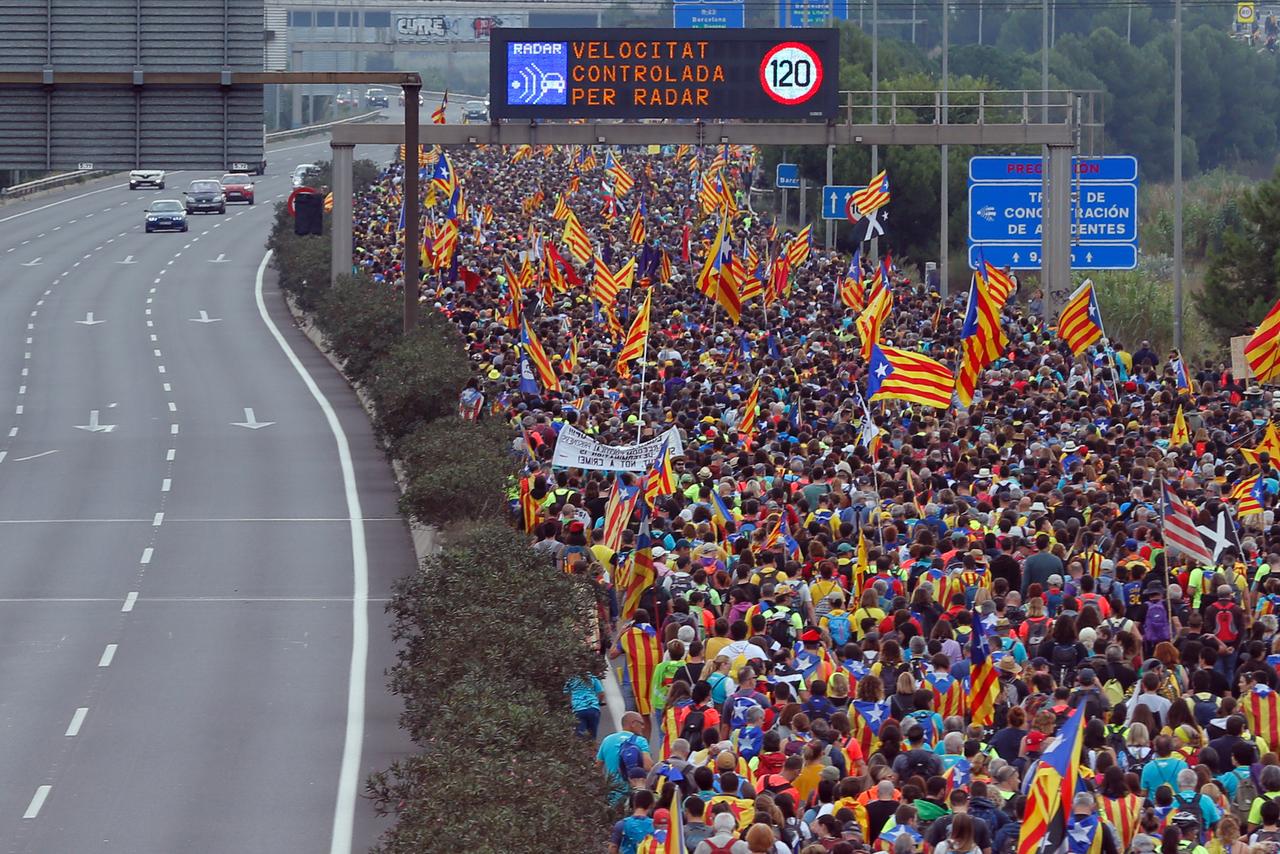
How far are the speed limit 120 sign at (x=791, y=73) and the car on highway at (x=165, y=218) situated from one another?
45170 mm

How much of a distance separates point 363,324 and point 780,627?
25716 millimetres

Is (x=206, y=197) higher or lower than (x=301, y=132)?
lower

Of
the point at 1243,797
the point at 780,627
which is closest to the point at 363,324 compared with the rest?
the point at 780,627

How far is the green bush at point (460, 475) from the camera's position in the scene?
86.9 feet

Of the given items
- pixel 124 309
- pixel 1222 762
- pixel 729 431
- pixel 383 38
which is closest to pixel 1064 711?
pixel 1222 762

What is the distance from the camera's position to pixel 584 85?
42.8 meters

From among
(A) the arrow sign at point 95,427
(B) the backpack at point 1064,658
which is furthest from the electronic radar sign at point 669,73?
(B) the backpack at point 1064,658

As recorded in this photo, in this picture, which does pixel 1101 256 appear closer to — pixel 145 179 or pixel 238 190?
pixel 238 190

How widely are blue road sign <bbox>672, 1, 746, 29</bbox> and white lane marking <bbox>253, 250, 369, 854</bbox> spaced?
58262 millimetres

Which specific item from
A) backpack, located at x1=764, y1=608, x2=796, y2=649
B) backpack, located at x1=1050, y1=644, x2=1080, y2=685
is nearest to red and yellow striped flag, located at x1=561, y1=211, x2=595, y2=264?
backpack, located at x1=764, y1=608, x2=796, y2=649

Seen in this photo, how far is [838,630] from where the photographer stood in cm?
1708

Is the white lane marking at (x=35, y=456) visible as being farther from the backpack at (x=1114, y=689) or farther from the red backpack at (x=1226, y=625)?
the backpack at (x=1114, y=689)

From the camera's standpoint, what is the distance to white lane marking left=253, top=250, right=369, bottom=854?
17734 millimetres

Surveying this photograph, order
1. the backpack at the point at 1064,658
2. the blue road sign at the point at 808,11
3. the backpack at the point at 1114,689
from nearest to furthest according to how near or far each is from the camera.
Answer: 1. the backpack at the point at 1114,689
2. the backpack at the point at 1064,658
3. the blue road sign at the point at 808,11
